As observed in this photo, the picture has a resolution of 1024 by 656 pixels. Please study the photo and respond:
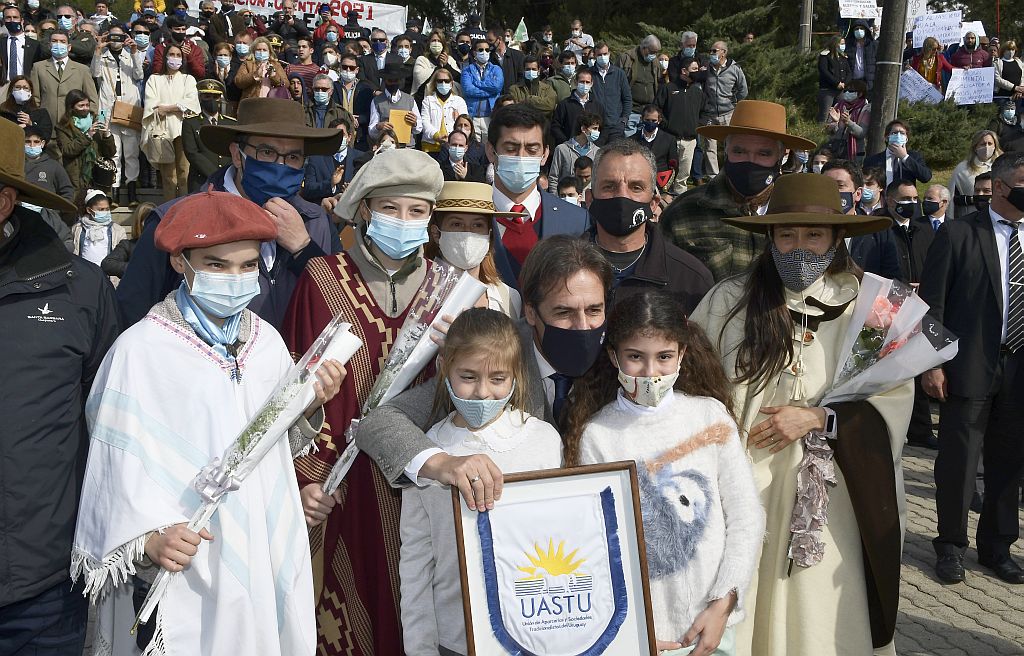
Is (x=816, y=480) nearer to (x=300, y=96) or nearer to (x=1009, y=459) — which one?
(x=1009, y=459)

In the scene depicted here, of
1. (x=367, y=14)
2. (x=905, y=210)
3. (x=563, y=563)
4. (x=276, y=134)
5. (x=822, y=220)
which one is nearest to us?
(x=563, y=563)

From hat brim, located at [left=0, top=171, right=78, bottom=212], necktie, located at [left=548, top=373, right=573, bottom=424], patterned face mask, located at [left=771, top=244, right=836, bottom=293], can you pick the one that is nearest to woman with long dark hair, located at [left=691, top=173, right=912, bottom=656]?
patterned face mask, located at [left=771, top=244, right=836, bottom=293]

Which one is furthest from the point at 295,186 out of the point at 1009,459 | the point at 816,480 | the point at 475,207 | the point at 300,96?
the point at 300,96

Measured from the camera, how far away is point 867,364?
3961mm

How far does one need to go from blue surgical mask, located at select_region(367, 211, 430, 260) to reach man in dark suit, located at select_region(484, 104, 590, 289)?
1296 millimetres

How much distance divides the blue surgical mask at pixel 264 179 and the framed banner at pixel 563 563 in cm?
222

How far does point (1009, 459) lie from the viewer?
21.1 ft

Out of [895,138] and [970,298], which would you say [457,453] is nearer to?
[970,298]

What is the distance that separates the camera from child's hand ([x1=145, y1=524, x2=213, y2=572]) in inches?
121

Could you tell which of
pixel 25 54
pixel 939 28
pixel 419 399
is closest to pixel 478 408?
pixel 419 399

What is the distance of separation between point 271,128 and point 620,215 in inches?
63.2

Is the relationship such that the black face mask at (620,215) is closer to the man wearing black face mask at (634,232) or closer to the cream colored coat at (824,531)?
the man wearing black face mask at (634,232)

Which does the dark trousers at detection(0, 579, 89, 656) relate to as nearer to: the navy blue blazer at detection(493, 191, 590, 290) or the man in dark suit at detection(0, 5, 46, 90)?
the navy blue blazer at detection(493, 191, 590, 290)

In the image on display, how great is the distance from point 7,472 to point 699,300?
271 centimetres
